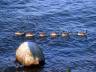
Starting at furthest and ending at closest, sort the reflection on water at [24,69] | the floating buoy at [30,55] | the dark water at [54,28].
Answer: the dark water at [54,28] < the floating buoy at [30,55] < the reflection on water at [24,69]

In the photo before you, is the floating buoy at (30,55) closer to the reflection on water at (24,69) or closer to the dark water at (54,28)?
the reflection on water at (24,69)

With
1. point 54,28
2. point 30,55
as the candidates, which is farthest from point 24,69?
point 54,28

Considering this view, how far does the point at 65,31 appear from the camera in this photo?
1321 inches

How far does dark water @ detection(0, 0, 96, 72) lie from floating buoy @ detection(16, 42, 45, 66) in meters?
0.52

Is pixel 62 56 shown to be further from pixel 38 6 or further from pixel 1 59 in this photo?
pixel 38 6

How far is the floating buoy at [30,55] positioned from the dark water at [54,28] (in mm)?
525

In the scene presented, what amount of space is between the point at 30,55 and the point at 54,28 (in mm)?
8101

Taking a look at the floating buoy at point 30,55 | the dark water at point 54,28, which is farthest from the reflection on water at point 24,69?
the floating buoy at point 30,55

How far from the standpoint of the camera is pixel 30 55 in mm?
26719

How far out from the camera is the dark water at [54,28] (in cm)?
2784

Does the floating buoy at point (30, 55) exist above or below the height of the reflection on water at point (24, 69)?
above

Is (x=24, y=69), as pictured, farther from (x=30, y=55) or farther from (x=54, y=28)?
(x=54, y=28)

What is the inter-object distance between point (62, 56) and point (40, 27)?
6.29 m

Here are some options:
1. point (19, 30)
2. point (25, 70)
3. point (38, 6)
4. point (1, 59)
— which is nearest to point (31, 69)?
point (25, 70)
